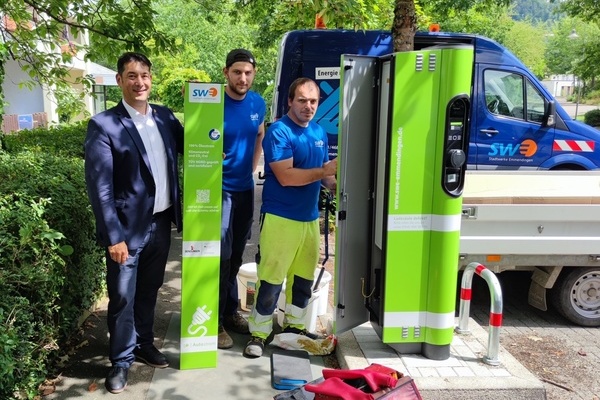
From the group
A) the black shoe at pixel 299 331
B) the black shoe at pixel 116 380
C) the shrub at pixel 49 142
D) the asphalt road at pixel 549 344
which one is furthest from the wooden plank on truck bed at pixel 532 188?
the shrub at pixel 49 142

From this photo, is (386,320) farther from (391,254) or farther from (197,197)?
(197,197)

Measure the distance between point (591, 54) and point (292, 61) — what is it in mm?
12846

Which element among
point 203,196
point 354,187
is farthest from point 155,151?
point 354,187

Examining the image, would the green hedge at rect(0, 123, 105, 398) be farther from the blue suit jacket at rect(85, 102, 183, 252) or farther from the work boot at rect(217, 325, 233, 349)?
the work boot at rect(217, 325, 233, 349)

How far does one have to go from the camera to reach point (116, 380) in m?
3.60

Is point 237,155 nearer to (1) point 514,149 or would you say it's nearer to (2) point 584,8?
(1) point 514,149

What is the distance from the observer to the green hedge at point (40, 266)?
2922mm

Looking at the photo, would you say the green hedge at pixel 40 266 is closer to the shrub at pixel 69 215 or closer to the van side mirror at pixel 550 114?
the shrub at pixel 69 215

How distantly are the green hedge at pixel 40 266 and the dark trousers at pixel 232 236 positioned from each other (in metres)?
1.05

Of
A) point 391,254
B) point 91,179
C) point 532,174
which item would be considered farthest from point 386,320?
point 532,174

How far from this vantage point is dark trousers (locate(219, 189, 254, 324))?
13.5 ft

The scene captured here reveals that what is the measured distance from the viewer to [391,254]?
3.78 meters

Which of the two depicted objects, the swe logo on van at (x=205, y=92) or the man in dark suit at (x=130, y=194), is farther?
the swe logo on van at (x=205, y=92)

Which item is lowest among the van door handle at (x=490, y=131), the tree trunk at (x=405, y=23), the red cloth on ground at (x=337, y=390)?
the red cloth on ground at (x=337, y=390)
